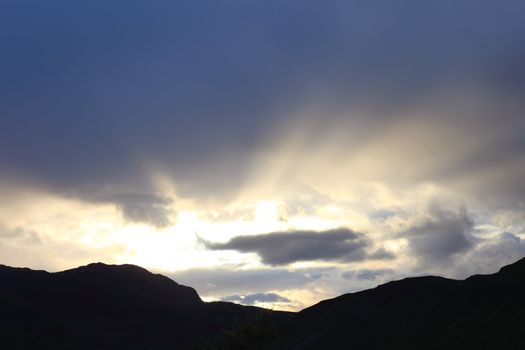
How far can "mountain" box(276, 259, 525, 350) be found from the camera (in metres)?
115

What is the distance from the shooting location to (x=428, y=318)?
486ft

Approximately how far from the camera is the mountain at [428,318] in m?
115

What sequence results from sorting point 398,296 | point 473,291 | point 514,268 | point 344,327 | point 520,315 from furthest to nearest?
point 398,296
point 344,327
point 514,268
point 473,291
point 520,315

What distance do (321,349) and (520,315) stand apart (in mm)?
60262

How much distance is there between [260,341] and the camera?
77.6 meters

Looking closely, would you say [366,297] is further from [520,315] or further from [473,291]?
[520,315]

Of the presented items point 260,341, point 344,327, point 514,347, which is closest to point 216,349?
point 260,341

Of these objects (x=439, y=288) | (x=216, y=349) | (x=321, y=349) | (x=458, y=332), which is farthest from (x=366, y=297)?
(x=216, y=349)

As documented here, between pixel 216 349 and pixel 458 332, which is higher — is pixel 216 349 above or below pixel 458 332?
below

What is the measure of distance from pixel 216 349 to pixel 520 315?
214 ft

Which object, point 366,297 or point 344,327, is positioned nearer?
point 344,327

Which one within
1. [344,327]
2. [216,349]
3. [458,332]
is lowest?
[216,349]

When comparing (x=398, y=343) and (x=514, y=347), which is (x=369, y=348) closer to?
(x=398, y=343)

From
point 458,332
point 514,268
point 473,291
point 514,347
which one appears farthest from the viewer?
point 514,268
